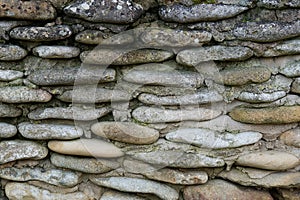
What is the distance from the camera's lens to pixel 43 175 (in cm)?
159

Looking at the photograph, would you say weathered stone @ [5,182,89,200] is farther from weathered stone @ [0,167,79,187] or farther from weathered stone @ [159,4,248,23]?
weathered stone @ [159,4,248,23]

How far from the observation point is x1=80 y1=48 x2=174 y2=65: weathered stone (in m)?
1.47

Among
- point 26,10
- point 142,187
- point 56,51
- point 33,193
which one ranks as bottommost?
point 33,193

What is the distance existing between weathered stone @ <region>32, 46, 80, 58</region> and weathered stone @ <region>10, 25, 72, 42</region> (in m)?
0.04

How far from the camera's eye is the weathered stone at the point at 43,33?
143 centimetres

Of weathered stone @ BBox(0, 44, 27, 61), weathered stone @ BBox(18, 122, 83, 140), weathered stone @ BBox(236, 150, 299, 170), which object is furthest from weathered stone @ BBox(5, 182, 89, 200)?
weathered stone @ BBox(236, 150, 299, 170)

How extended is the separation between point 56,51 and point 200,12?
56 centimetres

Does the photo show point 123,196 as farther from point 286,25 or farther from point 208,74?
point 286,25

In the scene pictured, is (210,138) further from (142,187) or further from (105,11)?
(105,11)

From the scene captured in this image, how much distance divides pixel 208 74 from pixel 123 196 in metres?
0.61

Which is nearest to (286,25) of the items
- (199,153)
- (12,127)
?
(199,153)

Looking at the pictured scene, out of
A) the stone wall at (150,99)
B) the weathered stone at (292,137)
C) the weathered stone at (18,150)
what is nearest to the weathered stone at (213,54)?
the stone wall at (150,99)

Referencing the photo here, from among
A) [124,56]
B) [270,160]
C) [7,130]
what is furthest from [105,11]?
[270,160]

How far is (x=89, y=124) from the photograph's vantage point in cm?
156
